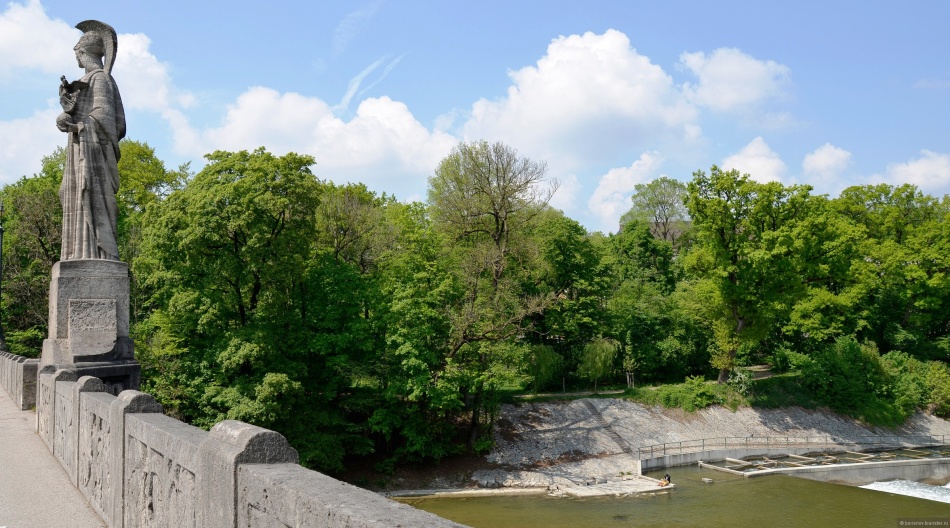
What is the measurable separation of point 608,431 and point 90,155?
29442 mm

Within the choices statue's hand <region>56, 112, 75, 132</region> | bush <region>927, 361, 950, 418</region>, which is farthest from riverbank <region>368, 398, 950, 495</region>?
statue's hand <region>56, 112, 75, 132</region>

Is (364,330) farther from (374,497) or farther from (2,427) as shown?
(374,497)

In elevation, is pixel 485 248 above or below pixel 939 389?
above

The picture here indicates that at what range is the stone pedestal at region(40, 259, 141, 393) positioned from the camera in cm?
1126

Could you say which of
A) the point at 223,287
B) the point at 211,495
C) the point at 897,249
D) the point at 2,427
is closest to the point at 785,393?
the point at 897,249

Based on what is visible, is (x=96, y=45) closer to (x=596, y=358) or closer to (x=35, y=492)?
(x=35, y=492)

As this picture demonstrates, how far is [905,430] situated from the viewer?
40062 mm

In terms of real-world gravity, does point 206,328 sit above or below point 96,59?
below

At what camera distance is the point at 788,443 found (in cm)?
3725

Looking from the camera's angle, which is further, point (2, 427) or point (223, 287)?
point (223, 287)

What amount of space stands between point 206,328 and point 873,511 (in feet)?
86.6

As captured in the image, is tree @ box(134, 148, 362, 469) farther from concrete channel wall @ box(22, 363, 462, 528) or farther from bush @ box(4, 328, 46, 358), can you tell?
concrete channel wall @ box(22, 363, 462, 528)

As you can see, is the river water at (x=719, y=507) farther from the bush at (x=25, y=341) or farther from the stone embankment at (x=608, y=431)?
the bush at (x=25, y=341)

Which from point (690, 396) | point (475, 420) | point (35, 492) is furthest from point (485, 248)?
point (35, 492)
